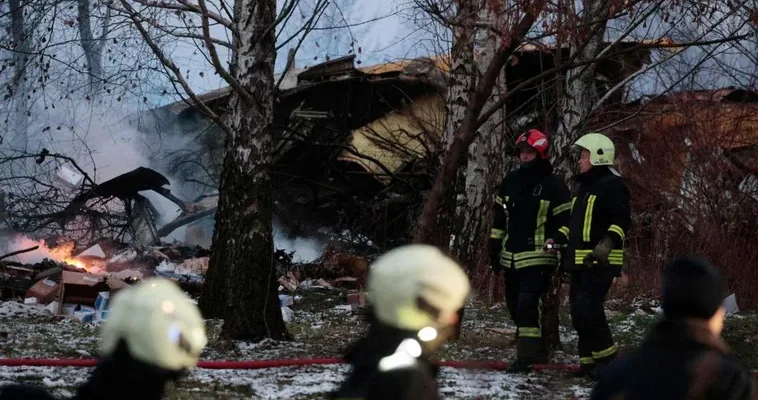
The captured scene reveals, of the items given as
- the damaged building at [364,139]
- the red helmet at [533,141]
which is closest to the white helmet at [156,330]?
the red helmet at [533,141]

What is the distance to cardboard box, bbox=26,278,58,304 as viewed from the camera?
1184 cm

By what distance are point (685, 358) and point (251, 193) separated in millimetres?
6023

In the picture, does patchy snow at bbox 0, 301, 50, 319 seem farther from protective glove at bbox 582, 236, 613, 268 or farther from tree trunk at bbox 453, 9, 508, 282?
protective glove at bbox 582, 236, 613, 268

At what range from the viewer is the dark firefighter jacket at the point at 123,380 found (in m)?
2.81

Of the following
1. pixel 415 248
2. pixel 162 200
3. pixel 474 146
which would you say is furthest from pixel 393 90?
pixel 415 248

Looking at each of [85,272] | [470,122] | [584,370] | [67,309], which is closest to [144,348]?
[584,370]

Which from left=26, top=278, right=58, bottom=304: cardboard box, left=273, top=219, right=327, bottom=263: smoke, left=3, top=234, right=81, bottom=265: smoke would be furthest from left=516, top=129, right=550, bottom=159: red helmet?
left=273, top=219, right=327, bottom=263: smoke

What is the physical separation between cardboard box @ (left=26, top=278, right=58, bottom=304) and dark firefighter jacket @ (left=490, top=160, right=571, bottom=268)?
6070 mm

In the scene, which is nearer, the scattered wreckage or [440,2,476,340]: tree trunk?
[440,2,476,340]: tree trunk

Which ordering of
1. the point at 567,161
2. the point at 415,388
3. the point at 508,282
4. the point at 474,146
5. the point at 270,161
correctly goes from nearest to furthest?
the point at 415,388 < the point at 508,282 < the point at 270,161 < the point at 567,161 < the point at 474,146

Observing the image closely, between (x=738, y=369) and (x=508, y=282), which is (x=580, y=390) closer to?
(x=508, y=282)

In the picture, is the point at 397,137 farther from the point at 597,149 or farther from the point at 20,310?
the point at 597,149

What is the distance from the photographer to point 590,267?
7344 mm

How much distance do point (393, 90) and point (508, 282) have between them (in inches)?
519
